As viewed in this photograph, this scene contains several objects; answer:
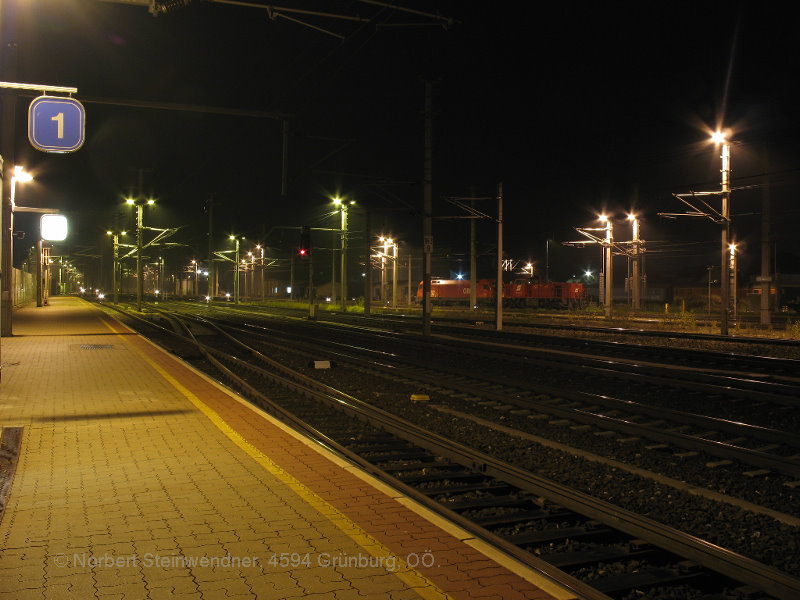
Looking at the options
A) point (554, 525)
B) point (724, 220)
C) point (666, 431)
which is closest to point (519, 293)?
point (724, 220)

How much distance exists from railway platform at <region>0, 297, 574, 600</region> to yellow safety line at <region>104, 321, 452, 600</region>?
1 centimetres

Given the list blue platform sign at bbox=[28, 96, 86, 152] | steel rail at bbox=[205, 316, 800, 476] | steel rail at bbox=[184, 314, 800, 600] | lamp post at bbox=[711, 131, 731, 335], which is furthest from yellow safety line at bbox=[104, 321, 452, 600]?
lamp post at bbox=[711, 131, 731, 335]

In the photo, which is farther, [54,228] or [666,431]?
[54,228]

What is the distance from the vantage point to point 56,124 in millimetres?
9133

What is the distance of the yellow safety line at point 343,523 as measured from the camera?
4.03 metres

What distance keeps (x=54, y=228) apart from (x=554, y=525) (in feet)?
60.5

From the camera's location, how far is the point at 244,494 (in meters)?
5.88

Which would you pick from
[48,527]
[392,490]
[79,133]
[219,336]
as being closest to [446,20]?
[79,133]

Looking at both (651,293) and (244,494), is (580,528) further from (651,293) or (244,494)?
(651,293)

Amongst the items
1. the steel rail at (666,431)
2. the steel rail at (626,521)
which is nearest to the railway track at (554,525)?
the steel rail at (626,521)

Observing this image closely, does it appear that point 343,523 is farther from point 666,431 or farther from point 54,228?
point 54,228

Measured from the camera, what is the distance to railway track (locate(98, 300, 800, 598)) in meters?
4.49

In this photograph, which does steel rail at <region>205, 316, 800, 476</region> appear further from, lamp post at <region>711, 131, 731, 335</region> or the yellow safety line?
lamp post at <region>711, 131, 731, 335</region>

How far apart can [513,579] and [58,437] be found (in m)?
6.42
